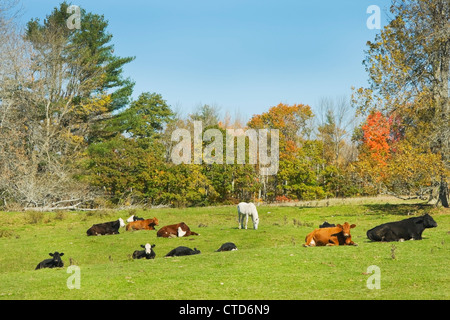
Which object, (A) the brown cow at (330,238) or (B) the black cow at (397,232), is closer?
(A) the brown cow at (330,238)

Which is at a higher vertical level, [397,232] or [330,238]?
[397,232]

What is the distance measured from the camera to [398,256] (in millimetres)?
12945

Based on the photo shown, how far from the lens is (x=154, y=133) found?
225ft

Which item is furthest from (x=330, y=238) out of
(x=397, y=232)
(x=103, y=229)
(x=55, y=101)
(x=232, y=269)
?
(x=55, y=101)

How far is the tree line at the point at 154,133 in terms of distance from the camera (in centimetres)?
3145

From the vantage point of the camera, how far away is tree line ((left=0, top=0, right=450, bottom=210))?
3145 centimetres

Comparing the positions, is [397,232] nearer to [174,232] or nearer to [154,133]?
[174,232]

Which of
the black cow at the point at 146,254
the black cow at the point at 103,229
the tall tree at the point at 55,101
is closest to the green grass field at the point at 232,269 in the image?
the black cow at the point at 146,254

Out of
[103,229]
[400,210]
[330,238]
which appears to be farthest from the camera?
[400,210]

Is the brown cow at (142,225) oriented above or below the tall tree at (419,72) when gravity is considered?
below

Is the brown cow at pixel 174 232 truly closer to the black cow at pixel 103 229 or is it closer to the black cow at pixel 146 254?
the black cow at pixel 103 229

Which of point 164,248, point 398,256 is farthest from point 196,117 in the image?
point 398,256

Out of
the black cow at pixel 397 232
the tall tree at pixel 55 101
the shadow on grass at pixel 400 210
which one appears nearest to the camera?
the black cow at pixel 397 232
